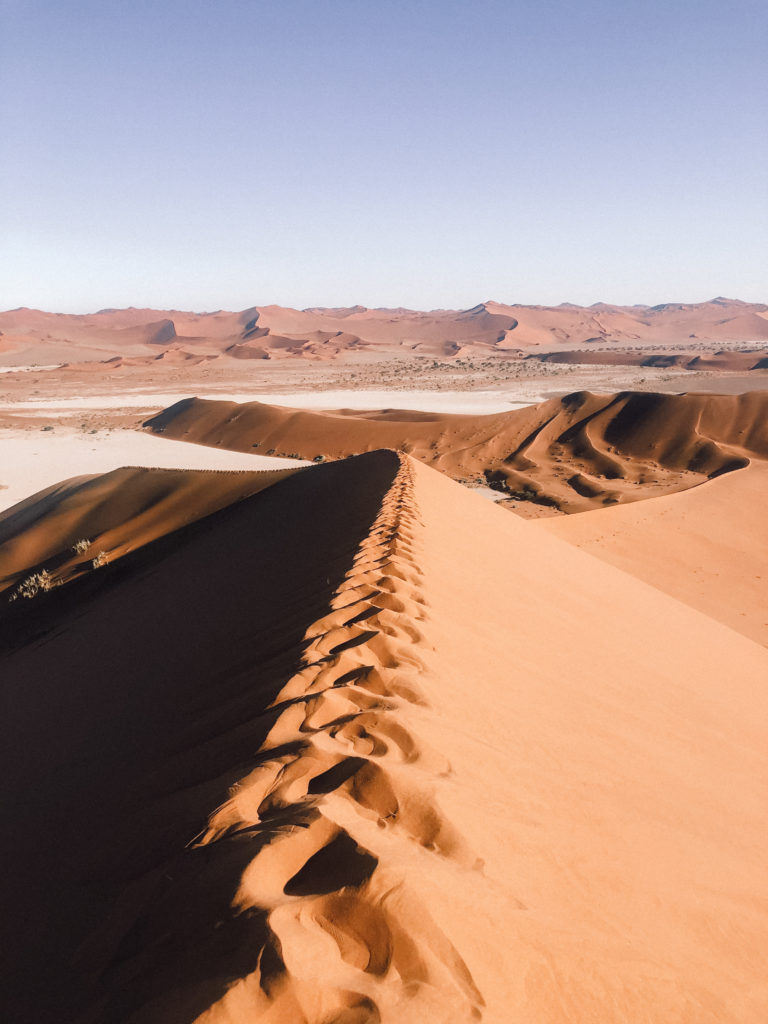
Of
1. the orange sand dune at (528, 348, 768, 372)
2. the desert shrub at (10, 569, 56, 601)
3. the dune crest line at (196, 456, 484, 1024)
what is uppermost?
the orange sand dune at (528, 348, 768, 372)

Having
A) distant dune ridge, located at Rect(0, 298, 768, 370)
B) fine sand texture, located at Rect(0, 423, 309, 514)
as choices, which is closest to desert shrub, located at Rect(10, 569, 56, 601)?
fine sand texture, located at Rect(0, 423, 309, 514)

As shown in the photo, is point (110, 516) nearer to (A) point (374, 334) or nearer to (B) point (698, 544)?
(B) point (698, 544)

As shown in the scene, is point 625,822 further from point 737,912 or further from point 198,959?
point 198,959

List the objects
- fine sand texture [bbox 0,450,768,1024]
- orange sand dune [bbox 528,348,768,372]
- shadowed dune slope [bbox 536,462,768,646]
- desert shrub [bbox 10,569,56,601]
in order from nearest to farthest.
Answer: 1. fine sand texture [bbox 0,450,768,1024]
2. shadowed dune slope [bbox 536,462,768,646]
3. desert shrub [bbox 10,569,56,601]
4. orange sand dune [bbox 528,348,768,372]

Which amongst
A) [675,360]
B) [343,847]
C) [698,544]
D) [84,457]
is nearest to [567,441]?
[698,544]

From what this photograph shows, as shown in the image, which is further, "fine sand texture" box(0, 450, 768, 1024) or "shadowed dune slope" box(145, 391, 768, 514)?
"shadowed dune slope" box(145, 391, 768, 514)

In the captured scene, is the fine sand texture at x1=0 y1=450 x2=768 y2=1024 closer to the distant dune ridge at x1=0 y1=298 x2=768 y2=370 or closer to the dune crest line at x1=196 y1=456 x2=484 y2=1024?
the dune crest line at x1=196 y1=456 x2=484 y2=1024

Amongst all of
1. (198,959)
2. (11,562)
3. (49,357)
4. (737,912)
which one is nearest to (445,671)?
(737,912)
